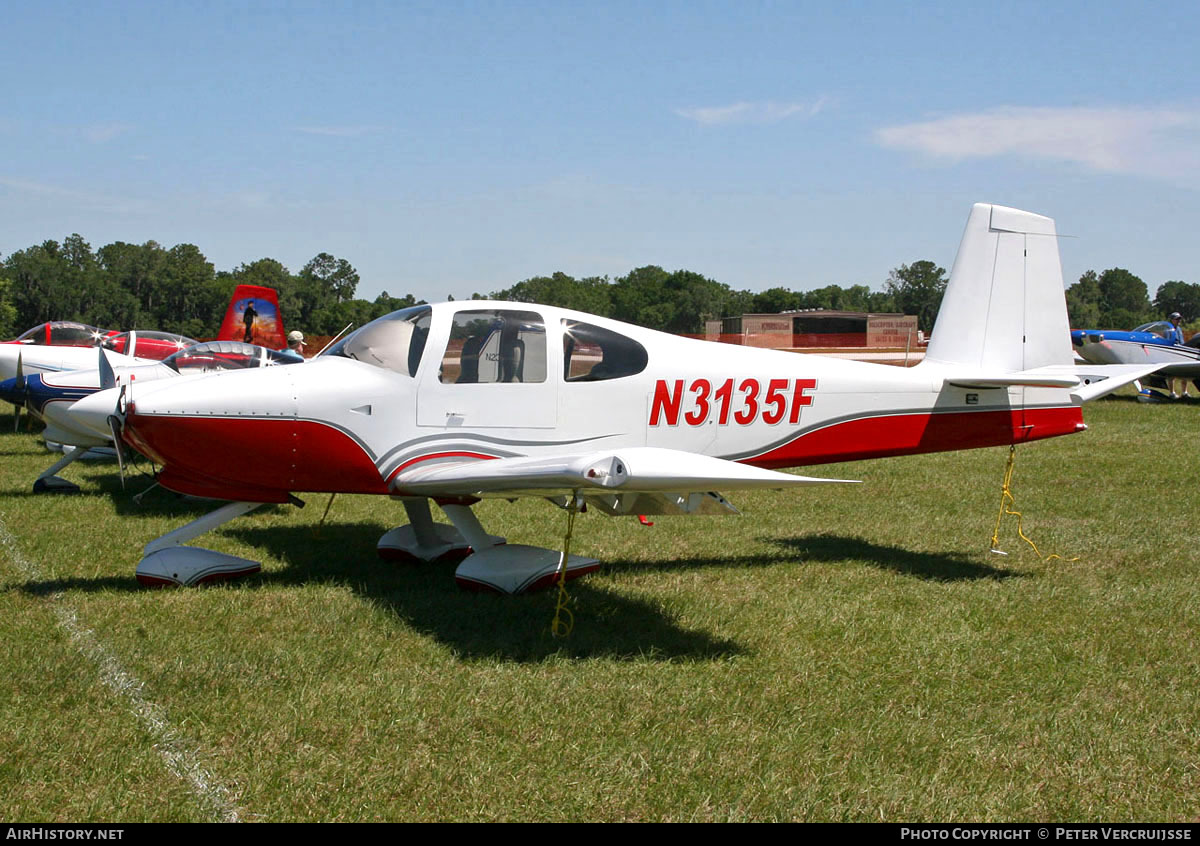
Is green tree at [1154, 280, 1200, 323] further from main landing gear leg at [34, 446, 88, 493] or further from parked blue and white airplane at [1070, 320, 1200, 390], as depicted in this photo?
main landing gear leg at [34, 446, 88, 493]

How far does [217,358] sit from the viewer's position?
31.9 ft

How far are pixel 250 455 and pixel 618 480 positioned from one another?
2.63 meters

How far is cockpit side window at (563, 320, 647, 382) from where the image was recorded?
241 inches

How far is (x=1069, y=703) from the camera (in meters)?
4.36

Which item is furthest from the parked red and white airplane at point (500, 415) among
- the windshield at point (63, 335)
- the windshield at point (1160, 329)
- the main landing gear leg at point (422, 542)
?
the windshield at point (1160, 329)

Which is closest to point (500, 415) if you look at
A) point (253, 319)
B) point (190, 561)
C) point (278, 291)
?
point (190, 561)

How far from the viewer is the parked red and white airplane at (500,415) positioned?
5.81 meters

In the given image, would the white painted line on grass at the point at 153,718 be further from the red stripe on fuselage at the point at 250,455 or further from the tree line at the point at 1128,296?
the tree line at the point at 1128,296

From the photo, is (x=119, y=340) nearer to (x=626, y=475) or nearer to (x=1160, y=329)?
(x=626, y=475)

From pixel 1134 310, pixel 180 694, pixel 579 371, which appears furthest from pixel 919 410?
pixel 1134 310

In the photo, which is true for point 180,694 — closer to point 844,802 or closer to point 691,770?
point 691,770

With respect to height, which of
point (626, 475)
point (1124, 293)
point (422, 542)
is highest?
point (1124, 293)

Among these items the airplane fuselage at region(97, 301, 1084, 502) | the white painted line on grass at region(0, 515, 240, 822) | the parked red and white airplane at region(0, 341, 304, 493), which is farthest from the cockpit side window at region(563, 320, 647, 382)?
the parked red and white airplane at region(0, 341, 304, 493)

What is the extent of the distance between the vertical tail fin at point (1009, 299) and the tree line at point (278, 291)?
4203cm
